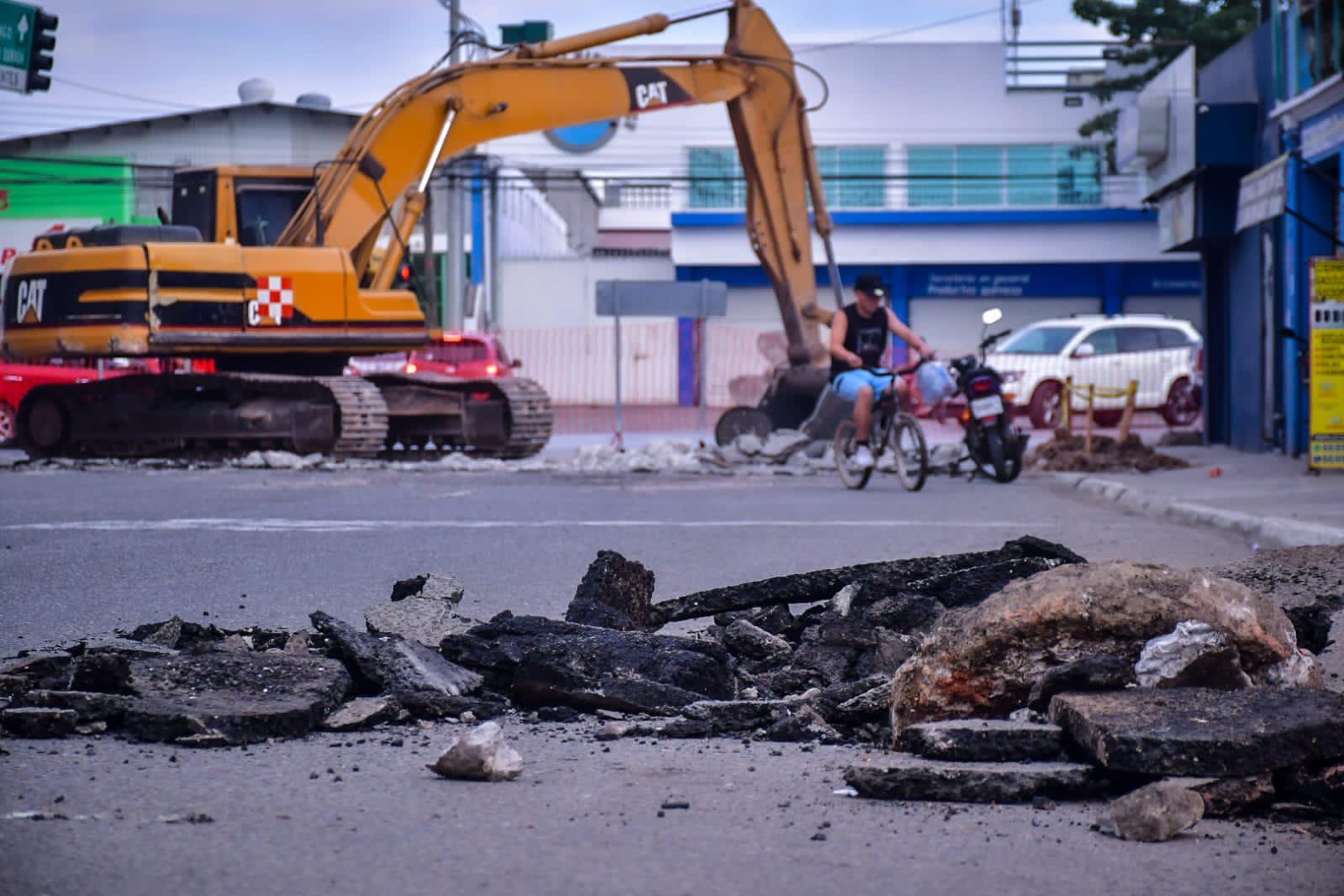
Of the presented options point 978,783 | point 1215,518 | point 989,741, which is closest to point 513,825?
point 978,783

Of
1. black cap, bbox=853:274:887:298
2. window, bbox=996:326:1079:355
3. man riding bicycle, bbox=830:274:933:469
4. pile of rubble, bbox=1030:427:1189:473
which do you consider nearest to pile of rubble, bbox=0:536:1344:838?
man riding bicycle, bbox=830:274:933:469

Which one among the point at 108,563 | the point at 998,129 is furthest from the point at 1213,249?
the point at 998,129

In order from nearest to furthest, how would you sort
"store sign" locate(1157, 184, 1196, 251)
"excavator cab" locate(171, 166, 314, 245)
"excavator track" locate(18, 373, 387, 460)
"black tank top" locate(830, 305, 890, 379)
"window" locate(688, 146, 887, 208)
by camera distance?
"black tank top" locate(830, 305, 890, 379), "excavator track" locate(18, 373, 387, 460), "excavator cab" locate(171, 166, 314, 245), "store sign" locate(1157, 184, 1196, 251), "window" locate(688, 146, 887, 208)

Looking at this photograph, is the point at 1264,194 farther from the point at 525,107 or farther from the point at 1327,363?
the point at 525,107

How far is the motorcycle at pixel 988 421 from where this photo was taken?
1653 centimetres

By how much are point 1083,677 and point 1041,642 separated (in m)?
0.24

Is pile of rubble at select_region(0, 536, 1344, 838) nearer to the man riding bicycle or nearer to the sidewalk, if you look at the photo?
the sidewalk

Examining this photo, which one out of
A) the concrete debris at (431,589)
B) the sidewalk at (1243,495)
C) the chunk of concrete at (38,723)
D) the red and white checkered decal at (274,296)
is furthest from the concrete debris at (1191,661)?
the red and white checkered decal at (274,296)

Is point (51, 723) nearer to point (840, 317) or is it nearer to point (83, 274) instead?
point (840, 317)

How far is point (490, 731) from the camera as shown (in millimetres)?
4500

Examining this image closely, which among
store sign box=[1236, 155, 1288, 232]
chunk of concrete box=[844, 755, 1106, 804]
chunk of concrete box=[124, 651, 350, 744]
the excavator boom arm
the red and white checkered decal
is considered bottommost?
chunk of concrete box=[844, 755, 1106, 804]

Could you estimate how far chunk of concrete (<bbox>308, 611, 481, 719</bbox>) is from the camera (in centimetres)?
529

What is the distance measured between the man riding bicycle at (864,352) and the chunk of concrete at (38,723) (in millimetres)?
11147

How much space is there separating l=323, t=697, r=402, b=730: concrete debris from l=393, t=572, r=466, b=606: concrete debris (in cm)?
175
